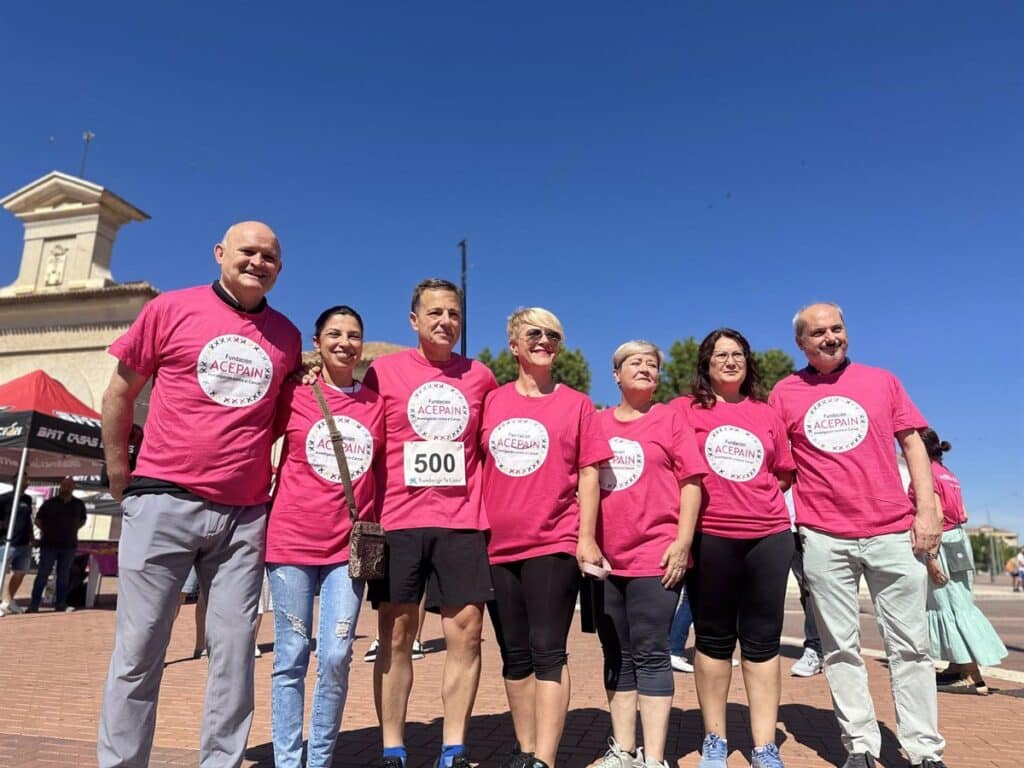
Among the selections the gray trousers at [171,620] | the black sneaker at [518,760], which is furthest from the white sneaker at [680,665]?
the gray trousers at [171,620]

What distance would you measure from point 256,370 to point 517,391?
1.27 meters

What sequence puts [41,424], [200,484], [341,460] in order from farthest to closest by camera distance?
[41,424] → [341,460] → [200,484]

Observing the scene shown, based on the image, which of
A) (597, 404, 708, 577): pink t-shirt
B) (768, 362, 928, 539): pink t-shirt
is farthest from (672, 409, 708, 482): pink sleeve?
(768, 362, 928, 539): pink t-shirt

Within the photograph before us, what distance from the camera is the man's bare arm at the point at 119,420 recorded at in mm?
2891

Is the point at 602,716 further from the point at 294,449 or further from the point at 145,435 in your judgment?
the point at 145,435

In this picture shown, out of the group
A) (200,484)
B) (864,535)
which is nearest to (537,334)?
(200,484)

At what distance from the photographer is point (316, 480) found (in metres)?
3.25

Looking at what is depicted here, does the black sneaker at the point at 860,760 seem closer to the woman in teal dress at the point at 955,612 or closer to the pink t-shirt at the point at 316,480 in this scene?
the pink t-shirt at the point at 316,480

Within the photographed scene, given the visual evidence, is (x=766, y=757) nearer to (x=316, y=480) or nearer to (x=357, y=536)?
(x=357, y=536)

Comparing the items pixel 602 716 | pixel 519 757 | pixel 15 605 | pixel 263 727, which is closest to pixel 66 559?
pixel 15 605

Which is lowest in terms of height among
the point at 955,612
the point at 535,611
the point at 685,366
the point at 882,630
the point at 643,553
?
the point at 955,612

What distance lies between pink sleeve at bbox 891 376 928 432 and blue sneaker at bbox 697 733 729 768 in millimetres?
1850

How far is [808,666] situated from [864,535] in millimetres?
3713

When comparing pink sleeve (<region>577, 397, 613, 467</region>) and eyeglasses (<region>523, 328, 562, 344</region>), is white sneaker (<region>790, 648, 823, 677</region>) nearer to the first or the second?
pink sleeve (<region>577, 397, 613, 467</region>)
